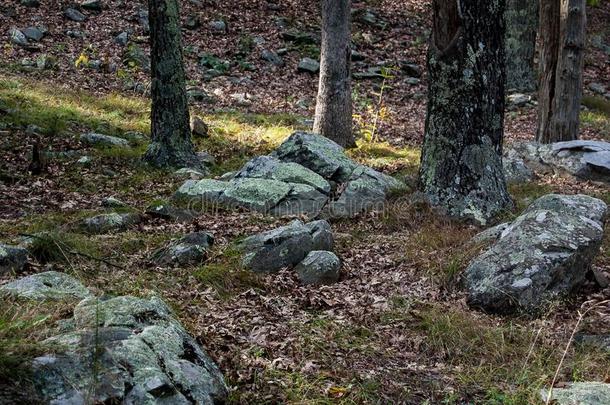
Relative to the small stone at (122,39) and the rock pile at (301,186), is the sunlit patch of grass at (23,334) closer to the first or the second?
the rock pile at (301,186)

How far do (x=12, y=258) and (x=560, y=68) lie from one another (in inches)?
333

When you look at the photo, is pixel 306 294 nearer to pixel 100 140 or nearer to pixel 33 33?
pixel 100 140

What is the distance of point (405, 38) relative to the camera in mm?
20484

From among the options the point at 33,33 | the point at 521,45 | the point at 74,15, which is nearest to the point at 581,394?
the point at 521,45

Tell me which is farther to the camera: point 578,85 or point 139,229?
point 578,85

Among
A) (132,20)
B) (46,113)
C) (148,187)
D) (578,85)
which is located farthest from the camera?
(132,20)

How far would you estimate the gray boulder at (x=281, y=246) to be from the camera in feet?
18.8

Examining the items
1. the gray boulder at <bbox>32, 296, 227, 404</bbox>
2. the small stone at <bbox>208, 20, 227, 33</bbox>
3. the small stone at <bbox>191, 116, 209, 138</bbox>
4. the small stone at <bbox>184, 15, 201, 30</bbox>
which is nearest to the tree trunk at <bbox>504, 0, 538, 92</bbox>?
the small stone at <bbox>208, 20, 227, 33</bbox>

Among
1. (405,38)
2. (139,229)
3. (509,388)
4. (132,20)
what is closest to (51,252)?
(139,229)

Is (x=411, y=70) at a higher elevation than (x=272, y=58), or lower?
lower

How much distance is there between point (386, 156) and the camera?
35.9 feet

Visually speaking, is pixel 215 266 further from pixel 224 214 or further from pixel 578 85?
pixel 578 85

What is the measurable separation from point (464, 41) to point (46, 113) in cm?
770

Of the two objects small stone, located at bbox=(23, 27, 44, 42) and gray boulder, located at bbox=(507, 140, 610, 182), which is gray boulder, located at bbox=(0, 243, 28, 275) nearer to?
gray boulder, located at bbox=(507, 140, 610, 182)
